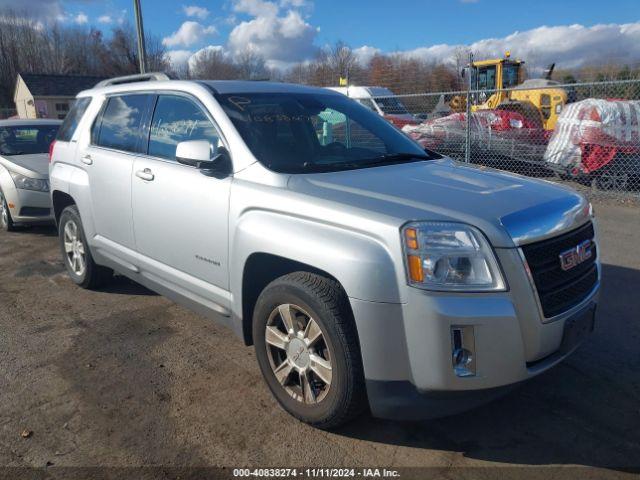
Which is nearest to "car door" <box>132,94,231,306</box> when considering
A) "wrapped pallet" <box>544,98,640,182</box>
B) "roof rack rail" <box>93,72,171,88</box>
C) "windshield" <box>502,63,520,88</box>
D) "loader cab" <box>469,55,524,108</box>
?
"roof rack rail" <box>93,72,171,88</box>

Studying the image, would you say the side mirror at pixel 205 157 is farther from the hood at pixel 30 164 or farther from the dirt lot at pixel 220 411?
the hood at pixel 30 164

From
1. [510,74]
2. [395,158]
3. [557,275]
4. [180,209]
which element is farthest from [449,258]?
[510,74]

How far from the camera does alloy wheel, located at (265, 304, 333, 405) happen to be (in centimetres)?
281

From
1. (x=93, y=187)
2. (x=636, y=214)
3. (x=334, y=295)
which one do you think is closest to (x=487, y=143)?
(x=636, y=214)

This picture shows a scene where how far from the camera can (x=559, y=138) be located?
33.1 ft

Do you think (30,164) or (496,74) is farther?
(496,74)

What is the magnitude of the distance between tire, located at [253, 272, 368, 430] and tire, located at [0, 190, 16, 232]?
247 inches

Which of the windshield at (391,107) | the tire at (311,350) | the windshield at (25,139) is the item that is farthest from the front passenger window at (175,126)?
the windshield at (391,107)

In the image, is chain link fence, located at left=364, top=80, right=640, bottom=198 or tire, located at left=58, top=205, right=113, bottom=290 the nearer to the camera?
Result: tire, located at left=58, top=205, right=113, bottom=290

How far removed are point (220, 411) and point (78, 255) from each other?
9.40ft

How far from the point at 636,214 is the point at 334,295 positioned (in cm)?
718

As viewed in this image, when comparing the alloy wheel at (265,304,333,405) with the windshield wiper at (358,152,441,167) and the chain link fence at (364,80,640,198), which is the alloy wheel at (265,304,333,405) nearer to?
the windshield wiper at (358,152,441,167)

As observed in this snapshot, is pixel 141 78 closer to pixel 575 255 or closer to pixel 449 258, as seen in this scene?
pixel 449 258

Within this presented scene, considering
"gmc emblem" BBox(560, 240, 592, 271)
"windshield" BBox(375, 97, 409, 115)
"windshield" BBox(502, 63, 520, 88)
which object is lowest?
"gmc emblem" BBox(560, 240, 592, 271)
